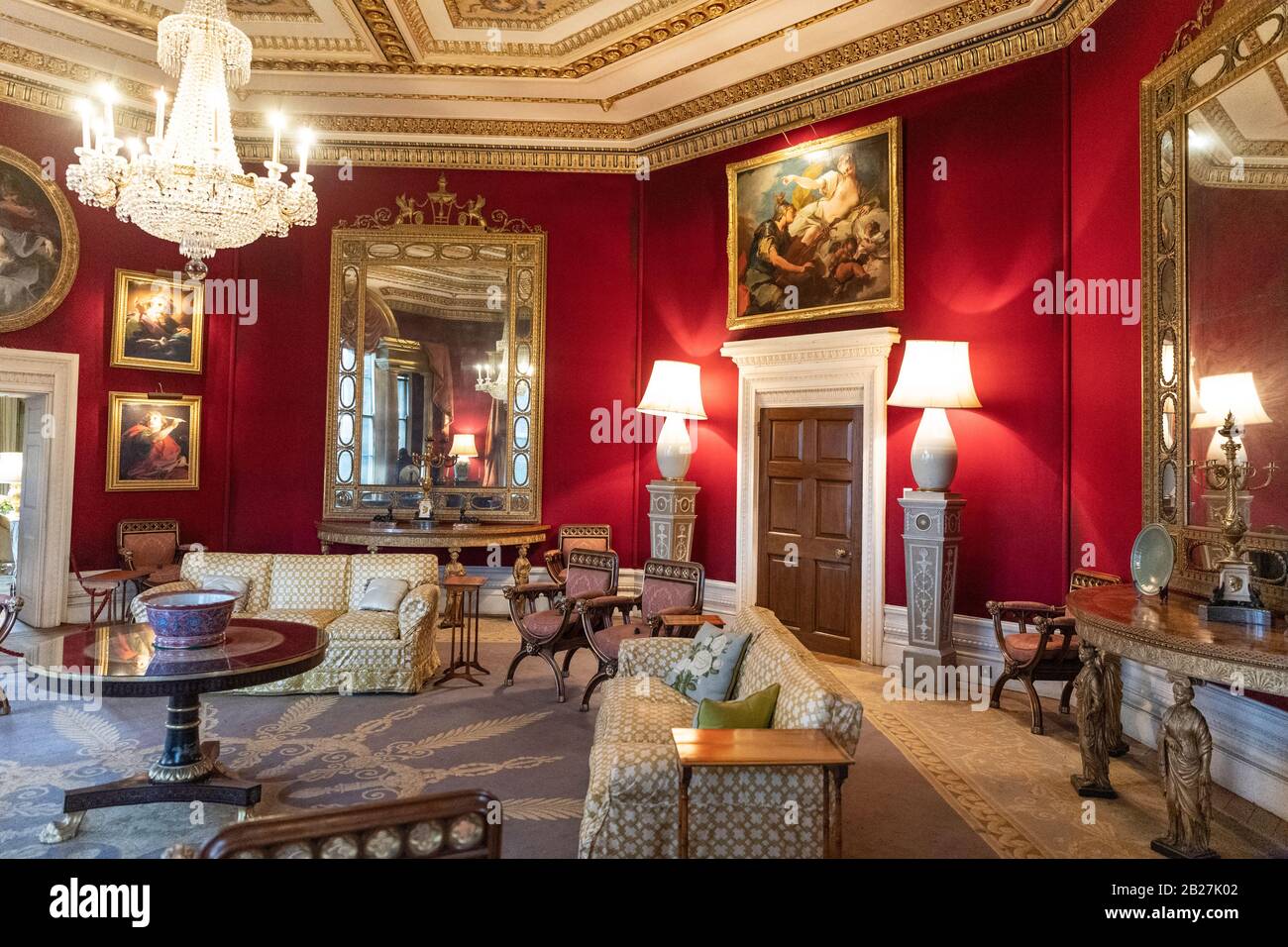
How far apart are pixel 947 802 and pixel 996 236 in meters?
4.41

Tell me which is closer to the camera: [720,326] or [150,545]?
[150,545]

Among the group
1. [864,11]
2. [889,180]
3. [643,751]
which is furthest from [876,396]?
[643,751]

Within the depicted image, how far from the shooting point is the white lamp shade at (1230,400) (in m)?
3.75

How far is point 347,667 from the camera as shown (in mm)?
5602

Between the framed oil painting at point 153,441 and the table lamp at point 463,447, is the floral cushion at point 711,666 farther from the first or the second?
the framed oil painting at point 153,441

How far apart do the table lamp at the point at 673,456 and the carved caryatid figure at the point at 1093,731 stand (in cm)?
402

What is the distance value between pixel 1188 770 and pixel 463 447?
6.77 metres

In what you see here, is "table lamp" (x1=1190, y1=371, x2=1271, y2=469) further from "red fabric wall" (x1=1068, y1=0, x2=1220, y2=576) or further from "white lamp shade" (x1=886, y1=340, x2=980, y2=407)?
"white lamp shade" (x1=886, y1=340, x2=980, y2=407)

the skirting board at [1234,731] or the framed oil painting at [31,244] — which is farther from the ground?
the framed oil painting at [31,244]

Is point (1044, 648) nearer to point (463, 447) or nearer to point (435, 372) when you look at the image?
point (463, 447)

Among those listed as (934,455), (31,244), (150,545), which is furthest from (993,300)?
(31,244)

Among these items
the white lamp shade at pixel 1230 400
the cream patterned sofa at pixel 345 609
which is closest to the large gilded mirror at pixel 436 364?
the cream patterned sofa at pixel 345 609

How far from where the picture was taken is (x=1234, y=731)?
3891mm

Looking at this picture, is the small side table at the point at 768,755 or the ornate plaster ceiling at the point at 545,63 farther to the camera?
the ornate plaster ceiling at the point at 545,63
